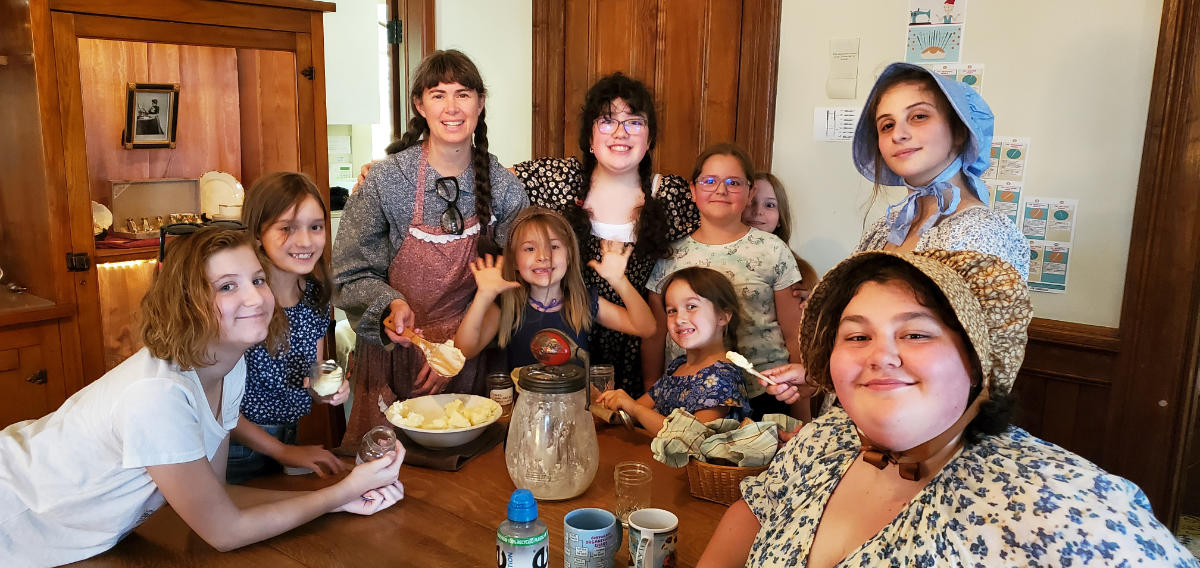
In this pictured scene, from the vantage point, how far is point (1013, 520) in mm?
916

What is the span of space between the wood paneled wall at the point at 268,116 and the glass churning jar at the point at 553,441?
2.00 meters

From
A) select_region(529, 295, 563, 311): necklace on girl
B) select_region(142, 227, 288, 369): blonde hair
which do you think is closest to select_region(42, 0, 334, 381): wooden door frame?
select_region(529, 295, 563, 311): necklace on girl

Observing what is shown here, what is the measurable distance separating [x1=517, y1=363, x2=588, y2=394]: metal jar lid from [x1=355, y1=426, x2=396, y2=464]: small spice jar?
0.97ft

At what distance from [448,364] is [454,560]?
814 millimetres

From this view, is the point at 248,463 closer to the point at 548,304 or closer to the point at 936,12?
the point at 548,304

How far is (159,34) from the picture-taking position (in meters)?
2.68

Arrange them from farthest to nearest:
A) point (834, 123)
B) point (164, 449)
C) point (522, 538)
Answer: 1. point (834, 123)
2. point (164, 449)
3. point (522, 538)

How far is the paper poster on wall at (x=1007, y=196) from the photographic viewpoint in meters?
2.85

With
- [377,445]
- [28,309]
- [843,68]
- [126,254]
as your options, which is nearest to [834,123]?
[843,68]

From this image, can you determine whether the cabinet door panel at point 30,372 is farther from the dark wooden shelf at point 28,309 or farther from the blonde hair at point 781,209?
the blonde hair at point 781,209

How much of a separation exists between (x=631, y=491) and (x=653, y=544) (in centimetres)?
23

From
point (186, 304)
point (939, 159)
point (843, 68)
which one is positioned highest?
point (843, 68)

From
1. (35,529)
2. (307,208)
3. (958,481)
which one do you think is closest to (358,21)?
(307,208)

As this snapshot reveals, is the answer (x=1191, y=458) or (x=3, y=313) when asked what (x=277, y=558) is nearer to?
(x=3, y=313)
